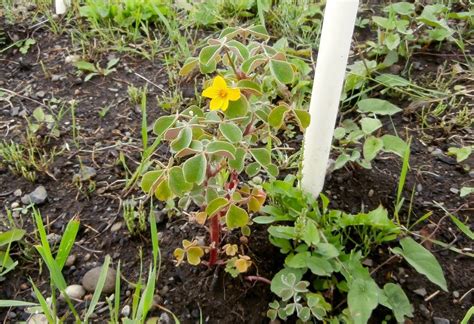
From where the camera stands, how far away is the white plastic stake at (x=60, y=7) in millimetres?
2330

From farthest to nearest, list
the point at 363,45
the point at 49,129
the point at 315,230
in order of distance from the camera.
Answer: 1. the point at 363,45
2. the point at 49,129
3. the point at 315,230

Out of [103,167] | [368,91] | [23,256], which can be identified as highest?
[368,91]

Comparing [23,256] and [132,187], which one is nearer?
[23,256]

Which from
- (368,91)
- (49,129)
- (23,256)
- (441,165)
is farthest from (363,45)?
(23,256)

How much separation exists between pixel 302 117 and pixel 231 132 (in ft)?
0.61

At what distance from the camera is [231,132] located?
1.23 m

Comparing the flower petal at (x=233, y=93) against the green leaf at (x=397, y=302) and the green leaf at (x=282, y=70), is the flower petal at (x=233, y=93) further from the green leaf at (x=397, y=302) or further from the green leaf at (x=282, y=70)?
the green leaf at (x=397, y=302)

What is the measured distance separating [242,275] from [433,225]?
1.81ft

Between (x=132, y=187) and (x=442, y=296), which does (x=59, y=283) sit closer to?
(x=132, y=187)

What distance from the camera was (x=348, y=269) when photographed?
136 cm

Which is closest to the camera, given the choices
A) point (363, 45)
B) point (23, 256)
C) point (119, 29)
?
point (23, 256)

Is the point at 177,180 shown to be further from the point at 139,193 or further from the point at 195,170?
the point at 139,193

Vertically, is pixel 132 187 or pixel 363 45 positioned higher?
pixel 363 45

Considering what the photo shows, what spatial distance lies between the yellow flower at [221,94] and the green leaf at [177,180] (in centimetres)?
16
